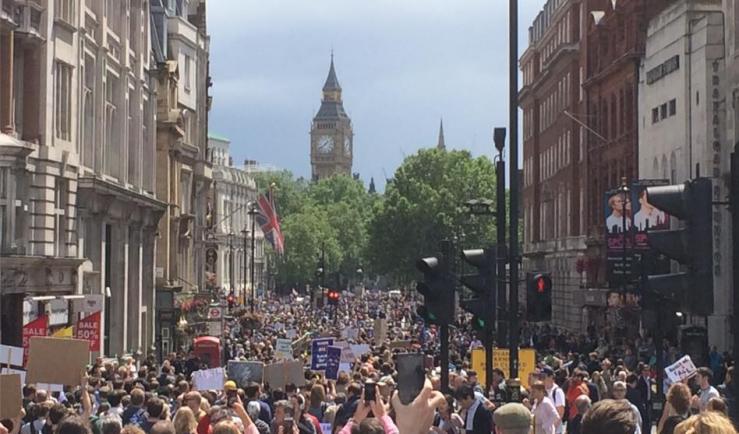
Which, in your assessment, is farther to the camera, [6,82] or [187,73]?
[187,73]

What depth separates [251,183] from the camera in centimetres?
19588

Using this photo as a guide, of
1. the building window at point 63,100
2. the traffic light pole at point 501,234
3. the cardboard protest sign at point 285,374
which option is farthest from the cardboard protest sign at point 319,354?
the building window at point 63,100

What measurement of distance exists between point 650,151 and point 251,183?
13205 centimetres

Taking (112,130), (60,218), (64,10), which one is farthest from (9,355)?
(112,130)

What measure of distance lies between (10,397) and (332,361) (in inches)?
639

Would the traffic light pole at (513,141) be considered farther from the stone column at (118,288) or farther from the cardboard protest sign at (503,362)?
the stone column at (118,288)

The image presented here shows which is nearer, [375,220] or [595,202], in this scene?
[595,202]

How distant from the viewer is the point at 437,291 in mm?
19016

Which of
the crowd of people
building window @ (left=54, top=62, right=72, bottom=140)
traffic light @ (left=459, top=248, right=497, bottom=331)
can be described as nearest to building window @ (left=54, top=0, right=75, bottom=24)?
building window @ (left=54, top=62, right=72, bottom=140)

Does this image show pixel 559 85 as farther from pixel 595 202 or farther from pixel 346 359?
pixel 346 359

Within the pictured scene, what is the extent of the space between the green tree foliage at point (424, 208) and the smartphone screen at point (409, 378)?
126 m

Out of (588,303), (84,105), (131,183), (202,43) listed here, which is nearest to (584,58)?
(588,303)

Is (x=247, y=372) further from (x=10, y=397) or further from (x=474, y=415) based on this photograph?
(x=10, y=397)

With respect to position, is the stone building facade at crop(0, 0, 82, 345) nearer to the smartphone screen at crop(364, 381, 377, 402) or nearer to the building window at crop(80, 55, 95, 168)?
the building window at crop(80, 55, 95, 168)
